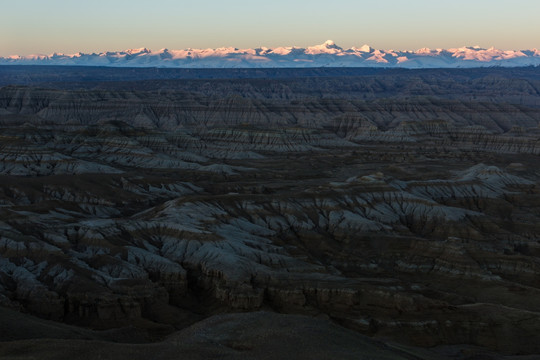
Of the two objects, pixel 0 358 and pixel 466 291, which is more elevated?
pixel 0 358

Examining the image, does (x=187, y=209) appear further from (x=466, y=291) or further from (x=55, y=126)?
(x=55, y=126)

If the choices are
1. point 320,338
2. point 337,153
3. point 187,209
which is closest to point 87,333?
point 320,338

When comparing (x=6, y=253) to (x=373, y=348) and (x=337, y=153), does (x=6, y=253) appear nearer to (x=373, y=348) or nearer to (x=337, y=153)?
(x=373, y=348)

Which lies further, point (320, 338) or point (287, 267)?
point (287, 267)

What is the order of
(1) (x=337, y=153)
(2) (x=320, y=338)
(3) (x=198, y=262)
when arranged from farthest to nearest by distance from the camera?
(1) (x=337, y=153)
(3) (x=198, y=262)
(2) (x=320, y=338)

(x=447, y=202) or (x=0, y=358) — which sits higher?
(x=0, y=358)

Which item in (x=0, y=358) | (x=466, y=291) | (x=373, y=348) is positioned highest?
(x=0, y=358)

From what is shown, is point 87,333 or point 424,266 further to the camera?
point 424,266

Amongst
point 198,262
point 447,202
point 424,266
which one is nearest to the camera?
point 198,262

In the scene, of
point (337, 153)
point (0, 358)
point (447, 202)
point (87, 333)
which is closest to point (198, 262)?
point (87, 333)
